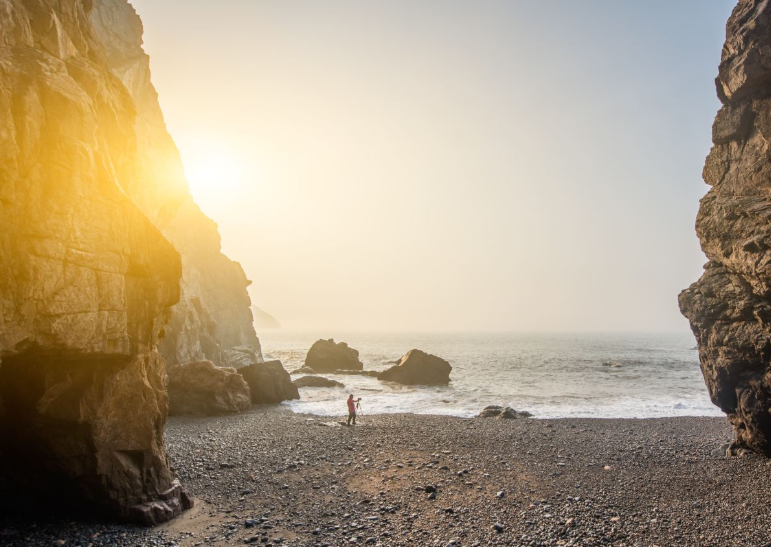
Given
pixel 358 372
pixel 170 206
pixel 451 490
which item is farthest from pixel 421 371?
pixel 170 206

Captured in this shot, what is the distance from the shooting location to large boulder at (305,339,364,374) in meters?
71.0

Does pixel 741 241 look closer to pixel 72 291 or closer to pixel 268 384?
pixel 72 291

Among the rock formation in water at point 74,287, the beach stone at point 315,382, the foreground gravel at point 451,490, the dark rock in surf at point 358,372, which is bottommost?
the dark rock in surf at point 358,372

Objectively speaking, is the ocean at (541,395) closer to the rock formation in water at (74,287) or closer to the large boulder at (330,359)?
the large boulder at (330,359)

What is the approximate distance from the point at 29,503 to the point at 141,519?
11.6 ft

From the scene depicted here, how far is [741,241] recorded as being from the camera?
19125 millimetres

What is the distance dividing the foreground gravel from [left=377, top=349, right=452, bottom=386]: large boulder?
27716 millimetres

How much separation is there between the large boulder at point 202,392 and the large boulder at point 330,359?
35973 millimetres

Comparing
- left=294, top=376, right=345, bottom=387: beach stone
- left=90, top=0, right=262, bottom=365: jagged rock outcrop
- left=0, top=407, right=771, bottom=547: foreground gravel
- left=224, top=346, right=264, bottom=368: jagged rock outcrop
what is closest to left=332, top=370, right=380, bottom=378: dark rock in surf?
left=294, top=376, right=345, bottom=387: beach stone

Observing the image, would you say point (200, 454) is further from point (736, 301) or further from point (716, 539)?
point (736, 301)

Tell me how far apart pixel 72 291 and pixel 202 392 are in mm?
24263

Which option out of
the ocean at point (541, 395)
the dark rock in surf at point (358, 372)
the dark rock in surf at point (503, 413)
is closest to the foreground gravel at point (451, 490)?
the dark rock in surf at point (503, 413)

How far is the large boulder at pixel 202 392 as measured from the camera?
3300 centimetres

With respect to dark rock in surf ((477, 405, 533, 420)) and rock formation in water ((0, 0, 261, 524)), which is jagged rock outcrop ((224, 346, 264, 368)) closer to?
dark rock in surf ((477, 405, 533, 420))
